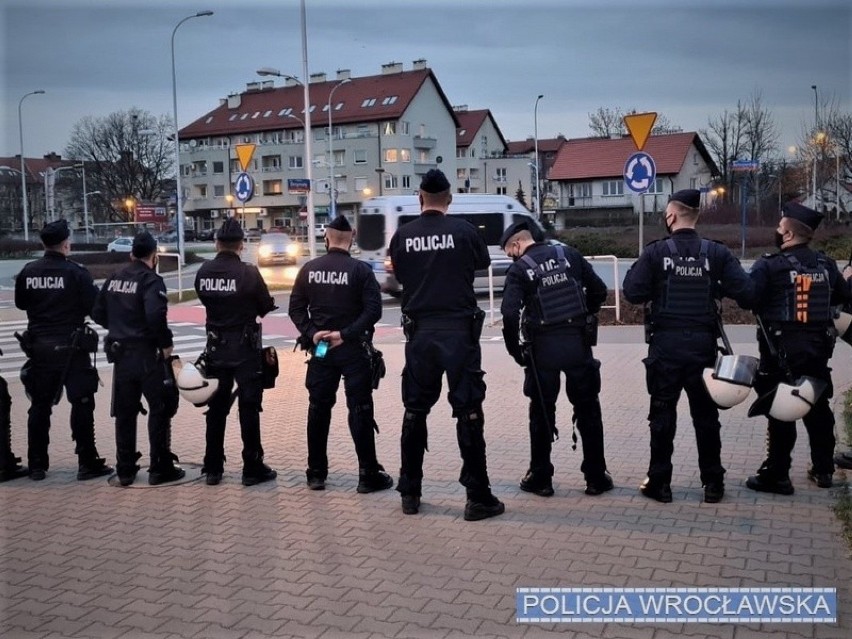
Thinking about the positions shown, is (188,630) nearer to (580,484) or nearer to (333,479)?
(333,479)

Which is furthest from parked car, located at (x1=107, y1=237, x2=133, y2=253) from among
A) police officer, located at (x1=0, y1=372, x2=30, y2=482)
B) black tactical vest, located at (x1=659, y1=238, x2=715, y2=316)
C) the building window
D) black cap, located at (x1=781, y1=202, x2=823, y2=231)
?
black cap, located at (x1=781, y1=202, x2=823, y2=231)

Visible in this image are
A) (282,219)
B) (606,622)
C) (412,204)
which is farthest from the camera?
(282,219)

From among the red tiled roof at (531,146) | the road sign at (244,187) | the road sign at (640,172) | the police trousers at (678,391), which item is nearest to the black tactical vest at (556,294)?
the police trousers at (678,391)

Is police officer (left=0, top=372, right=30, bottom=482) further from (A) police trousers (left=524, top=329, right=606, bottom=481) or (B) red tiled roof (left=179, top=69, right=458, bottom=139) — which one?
(B) red tiled roof (left=179, top=69, right=458, bottom=139)

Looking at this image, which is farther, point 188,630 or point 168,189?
point 168,189

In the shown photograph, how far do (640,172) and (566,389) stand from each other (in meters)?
8.24

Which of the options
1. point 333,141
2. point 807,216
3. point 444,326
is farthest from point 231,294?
point 333,141

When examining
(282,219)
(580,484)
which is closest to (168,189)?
(282,219)

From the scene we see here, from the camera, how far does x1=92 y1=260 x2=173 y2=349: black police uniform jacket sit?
6676mm

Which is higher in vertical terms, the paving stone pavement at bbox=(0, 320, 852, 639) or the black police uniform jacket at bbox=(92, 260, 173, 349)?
the black police uniform jacket at bbox=(92, 260, 173, 349)

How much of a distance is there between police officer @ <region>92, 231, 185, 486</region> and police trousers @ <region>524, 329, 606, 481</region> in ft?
8.89

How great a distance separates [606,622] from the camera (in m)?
4.06

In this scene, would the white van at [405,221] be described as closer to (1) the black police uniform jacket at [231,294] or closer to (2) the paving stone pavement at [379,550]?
(2) the paving stone pavement at [379,550]

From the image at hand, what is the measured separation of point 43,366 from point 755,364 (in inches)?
206
